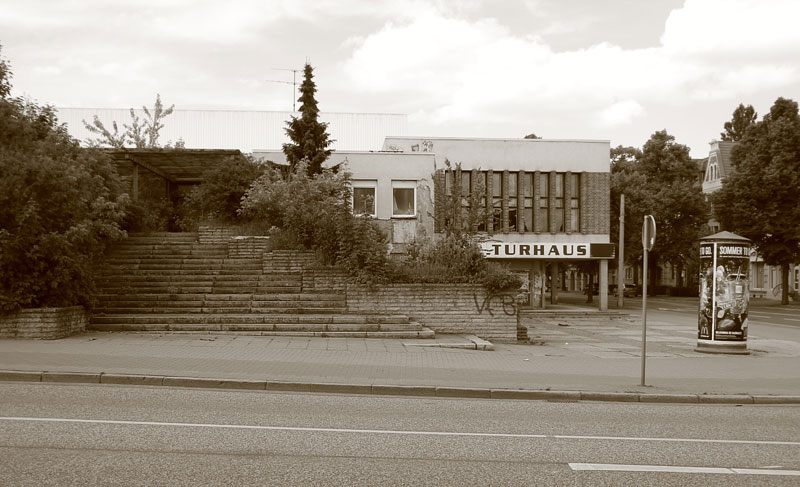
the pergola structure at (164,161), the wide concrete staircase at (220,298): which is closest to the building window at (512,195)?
the pergola structure at (164,161)

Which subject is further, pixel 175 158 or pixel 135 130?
pixel 135 130

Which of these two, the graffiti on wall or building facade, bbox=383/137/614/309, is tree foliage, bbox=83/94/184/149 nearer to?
building facade, bbox=383/137/614/309

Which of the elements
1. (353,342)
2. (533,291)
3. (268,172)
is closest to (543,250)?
(533,291)

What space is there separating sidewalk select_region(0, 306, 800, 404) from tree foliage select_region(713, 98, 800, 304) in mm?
34945

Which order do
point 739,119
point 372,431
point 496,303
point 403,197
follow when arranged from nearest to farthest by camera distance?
point 372,431
point 496,303
point 403,197
point 739,119

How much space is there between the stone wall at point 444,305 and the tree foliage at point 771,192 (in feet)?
124

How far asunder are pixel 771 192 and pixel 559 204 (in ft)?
61.1

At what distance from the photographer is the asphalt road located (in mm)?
6438

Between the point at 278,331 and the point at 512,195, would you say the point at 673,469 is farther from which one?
the point at 512,195

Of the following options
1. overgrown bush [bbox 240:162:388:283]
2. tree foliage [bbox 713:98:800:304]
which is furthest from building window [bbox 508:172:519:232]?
tree foliage [bbox 713:98:800:304]

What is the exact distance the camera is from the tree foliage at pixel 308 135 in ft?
116

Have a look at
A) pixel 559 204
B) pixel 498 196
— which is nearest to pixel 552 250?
pixel 559 204

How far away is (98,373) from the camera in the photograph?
467 inches

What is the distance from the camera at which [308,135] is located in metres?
35.8
